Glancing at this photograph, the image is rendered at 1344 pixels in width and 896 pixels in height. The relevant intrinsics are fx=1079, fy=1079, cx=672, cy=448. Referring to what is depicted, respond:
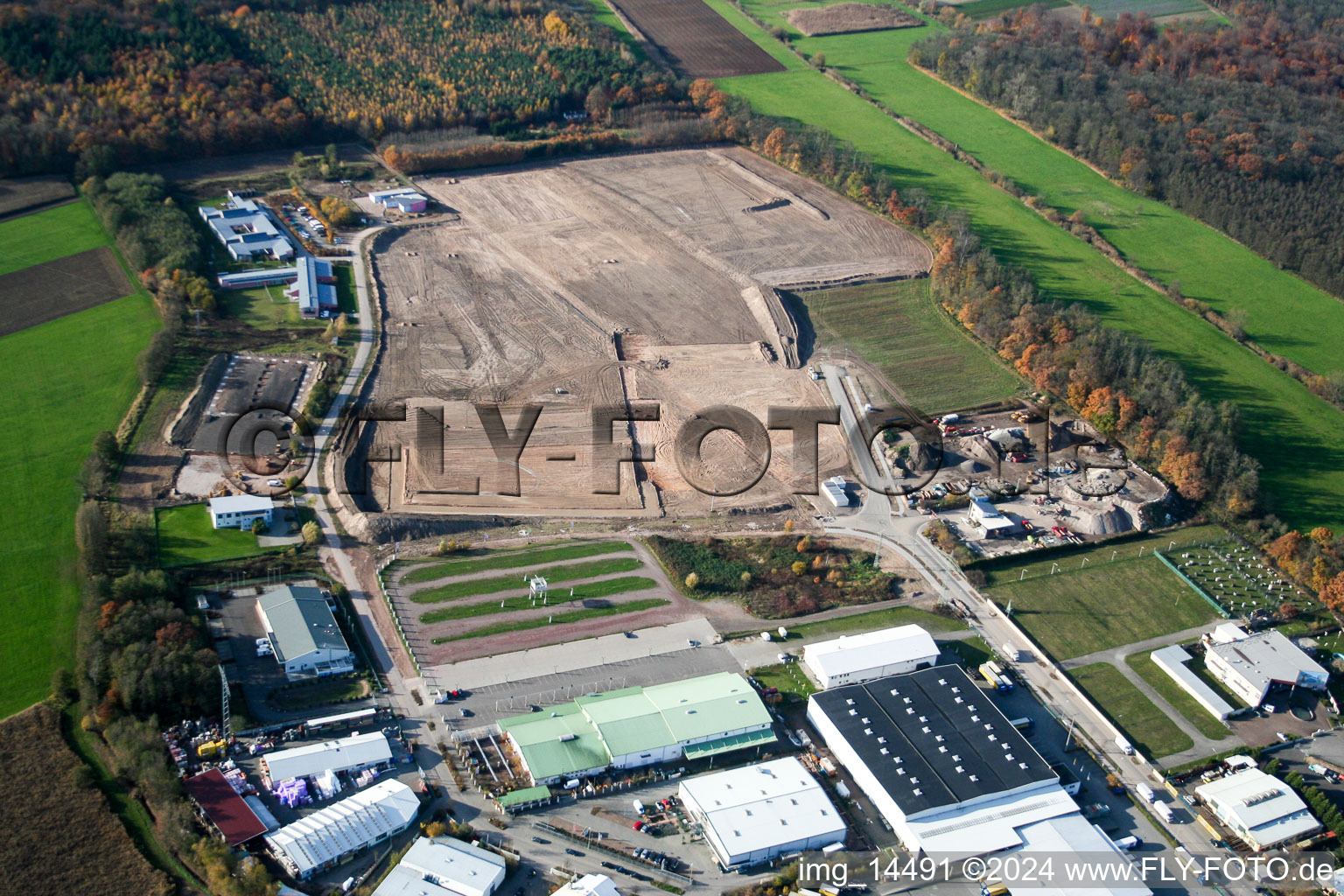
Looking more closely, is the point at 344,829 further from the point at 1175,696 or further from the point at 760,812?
the point at 1175,696

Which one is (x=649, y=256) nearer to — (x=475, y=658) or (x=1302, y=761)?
(x=475, y=658)

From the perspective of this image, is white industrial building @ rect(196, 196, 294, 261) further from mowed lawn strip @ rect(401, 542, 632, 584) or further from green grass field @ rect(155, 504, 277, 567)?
mowed lawn strip @ rect(401, 542, 632, 584)

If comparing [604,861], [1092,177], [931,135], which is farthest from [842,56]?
[604,861]

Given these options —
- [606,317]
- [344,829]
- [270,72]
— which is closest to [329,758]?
[344,829]

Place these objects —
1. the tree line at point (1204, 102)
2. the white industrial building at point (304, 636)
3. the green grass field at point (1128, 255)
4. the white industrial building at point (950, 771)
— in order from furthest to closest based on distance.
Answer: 1. the tree line at point (1204, 102)
2. the green grass field at point (1128, 255)
3. the white industrial building at point (304, 636)
4. the white industrial building at point (950, 771)

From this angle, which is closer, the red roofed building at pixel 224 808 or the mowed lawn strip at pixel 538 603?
the red roofed building at pixel 224 808

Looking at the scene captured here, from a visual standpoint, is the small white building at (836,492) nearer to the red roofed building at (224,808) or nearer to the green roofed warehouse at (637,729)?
the green roofed warehouse at (637,729)

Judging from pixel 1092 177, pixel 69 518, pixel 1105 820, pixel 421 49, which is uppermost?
pixel 421 49

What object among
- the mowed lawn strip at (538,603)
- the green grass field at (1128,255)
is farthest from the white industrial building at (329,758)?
the green grass field at (1128,255)
